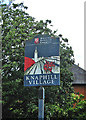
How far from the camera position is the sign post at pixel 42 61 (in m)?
9.30

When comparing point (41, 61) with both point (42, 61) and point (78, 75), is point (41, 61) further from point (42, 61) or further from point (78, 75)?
point (78, 75)

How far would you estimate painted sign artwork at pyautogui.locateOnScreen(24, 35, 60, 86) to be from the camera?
934 cm

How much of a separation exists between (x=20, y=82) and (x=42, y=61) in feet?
13.8

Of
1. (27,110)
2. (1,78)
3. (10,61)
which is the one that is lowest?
(27,110)

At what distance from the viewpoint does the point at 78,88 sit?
108ft

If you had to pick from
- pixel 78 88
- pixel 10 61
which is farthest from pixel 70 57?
pixel 78 88

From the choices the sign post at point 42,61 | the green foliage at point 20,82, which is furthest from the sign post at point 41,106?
the green foliage at point 20,82

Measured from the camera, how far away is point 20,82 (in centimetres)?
1348

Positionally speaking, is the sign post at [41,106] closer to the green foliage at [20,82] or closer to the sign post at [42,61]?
the sign post at [42,61]

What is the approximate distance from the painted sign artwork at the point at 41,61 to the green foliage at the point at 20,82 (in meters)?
3.13

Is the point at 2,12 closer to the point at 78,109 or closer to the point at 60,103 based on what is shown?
the point at 60,103

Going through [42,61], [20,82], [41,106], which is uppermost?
[42,61]

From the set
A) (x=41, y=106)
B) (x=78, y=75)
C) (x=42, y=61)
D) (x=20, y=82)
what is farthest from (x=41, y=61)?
(x=78, y=75)

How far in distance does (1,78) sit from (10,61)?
1050 millimetres
